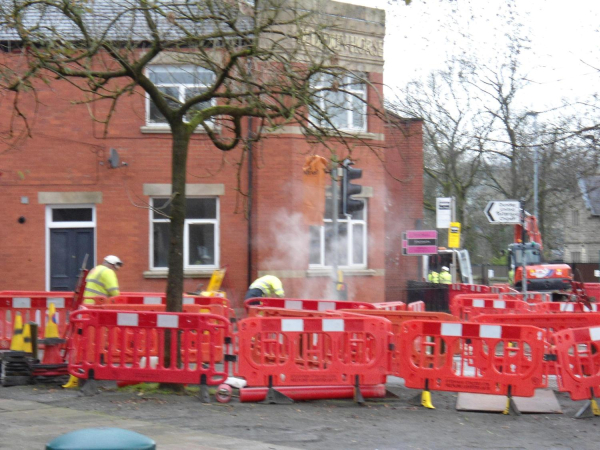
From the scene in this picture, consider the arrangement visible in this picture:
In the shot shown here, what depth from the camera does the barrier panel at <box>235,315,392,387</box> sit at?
8.94 meters

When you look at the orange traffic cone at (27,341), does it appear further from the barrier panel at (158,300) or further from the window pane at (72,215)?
the window pane at (72,215)

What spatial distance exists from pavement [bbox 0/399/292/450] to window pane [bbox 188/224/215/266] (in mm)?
11541

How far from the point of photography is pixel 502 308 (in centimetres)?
1455

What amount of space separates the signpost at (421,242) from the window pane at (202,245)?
5389 mm

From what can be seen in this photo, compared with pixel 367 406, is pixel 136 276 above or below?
above

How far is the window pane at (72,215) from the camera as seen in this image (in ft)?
64.6

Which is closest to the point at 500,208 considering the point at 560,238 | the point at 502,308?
the point at 502,308

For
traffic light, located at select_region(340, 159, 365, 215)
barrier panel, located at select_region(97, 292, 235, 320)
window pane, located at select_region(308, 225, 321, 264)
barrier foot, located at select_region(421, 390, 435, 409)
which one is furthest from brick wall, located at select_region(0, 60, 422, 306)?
barrier foot, located at select_region(421, 390, 435, 409)

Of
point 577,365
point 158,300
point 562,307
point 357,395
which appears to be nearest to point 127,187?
point 158,300

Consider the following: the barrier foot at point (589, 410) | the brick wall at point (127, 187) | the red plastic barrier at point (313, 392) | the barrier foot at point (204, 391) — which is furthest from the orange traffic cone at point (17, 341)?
the brick wall at point (127, 187)

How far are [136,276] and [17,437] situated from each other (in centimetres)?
1278

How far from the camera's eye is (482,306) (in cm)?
1478

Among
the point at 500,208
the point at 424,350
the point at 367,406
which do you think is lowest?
the point at 367,406

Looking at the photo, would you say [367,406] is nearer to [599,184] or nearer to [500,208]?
[500,208]
